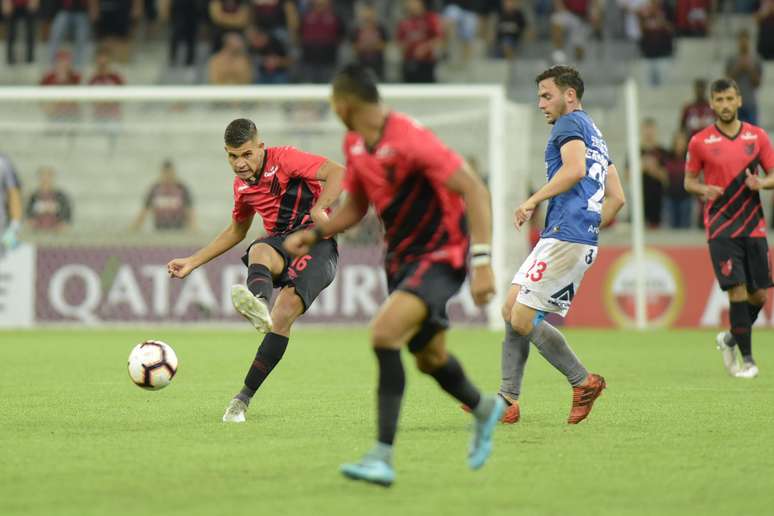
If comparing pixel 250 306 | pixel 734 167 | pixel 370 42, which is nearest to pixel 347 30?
pixel 370 42

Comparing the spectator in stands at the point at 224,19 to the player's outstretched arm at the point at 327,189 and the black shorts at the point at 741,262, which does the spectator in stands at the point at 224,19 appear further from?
the player's outstretched arm at the point at 327,189

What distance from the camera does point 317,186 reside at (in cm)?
902

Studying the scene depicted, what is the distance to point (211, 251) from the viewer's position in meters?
8.58

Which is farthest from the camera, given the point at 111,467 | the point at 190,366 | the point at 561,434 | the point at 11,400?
the point at 190,366

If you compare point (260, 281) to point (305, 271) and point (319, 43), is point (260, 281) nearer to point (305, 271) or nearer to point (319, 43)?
point (305, 271)

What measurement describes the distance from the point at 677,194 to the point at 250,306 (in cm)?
1377

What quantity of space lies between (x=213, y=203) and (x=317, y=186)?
1179 centimetres

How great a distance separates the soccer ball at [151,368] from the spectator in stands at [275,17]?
50.3 feet

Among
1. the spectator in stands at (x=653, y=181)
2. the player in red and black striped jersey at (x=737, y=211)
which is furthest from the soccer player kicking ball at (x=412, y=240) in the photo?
the spectator in stands at (x=653, y=181)

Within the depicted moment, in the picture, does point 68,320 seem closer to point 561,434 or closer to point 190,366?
point 190,366

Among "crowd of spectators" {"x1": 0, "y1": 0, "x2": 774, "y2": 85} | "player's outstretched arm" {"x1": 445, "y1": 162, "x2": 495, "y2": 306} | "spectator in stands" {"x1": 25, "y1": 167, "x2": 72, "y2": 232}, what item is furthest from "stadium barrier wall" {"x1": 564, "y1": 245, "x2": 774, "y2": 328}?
"player's outstretched arm" {"x1": 445, "y1": 162, "x2": 495, "y2": 306}

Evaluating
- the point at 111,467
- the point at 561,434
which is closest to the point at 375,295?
the point at 561,434

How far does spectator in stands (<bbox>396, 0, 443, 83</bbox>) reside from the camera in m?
22.9

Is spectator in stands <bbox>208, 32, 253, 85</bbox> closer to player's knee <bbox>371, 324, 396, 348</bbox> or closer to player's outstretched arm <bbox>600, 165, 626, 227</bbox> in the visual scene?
player's outstretched arm <bbox>600, 165, 626, 227</bbox>
